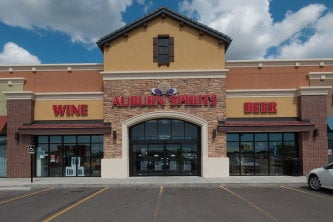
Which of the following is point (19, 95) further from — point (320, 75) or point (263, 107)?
point (320, 75)

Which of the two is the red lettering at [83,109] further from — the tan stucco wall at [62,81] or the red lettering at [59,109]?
the tan stucco wall at [62,81]

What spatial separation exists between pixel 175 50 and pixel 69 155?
935cm

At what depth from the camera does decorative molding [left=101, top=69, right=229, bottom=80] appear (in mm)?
25031

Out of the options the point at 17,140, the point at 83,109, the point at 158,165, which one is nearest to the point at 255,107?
the point at 158,165

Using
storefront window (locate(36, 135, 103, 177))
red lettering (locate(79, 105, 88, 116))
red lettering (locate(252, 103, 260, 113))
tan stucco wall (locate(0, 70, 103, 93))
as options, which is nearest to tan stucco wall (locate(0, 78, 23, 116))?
tan stucco wall (locate(0, 70, 103, 93))

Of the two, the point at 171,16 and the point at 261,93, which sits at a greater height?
the point at 171,16

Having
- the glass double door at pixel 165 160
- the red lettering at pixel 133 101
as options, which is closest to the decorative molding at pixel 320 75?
the glass double door at pixel 165 160

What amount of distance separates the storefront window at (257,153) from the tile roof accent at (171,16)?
620 cm

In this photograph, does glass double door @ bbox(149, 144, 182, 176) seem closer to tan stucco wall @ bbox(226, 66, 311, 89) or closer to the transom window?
the transom window

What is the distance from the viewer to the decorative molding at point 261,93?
25.4 metres

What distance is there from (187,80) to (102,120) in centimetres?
585

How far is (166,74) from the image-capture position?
2512 cm

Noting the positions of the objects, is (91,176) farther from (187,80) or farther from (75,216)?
(75,216)

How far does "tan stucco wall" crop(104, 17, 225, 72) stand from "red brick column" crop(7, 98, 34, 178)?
5619 millimetres
